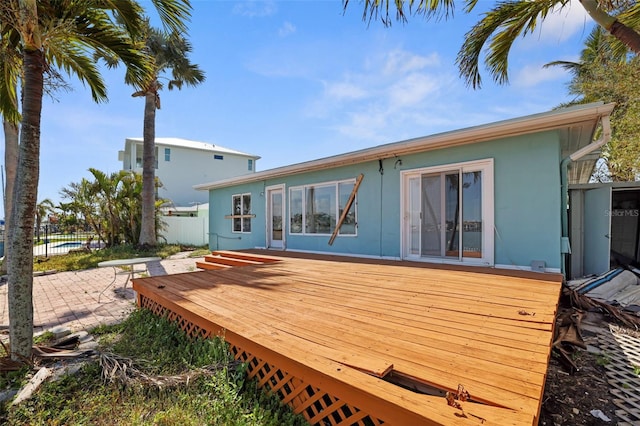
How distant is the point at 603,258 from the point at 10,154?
15.5 metres

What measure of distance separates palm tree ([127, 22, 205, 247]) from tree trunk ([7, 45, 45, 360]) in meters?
10.0

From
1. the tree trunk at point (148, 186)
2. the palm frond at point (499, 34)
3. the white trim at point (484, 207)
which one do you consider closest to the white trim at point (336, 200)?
the white trim at point (484, 207)

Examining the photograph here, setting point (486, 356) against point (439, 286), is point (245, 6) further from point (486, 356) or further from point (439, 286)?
Result: point (486, 356)

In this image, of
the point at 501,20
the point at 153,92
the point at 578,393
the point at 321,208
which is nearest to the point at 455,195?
the point at 501,20

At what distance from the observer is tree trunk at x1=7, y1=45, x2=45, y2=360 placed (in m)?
3.00

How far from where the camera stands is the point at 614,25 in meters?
3.99

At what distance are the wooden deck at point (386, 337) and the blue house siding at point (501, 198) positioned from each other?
2.60ft

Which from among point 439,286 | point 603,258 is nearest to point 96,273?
point 439,286

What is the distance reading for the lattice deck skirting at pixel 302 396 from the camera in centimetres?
179

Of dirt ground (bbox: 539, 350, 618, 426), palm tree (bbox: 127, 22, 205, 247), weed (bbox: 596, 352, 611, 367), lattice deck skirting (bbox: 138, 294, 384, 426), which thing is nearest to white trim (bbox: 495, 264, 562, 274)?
weed (bbox: 596, 352, 611, 367)

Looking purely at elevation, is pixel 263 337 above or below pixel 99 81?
below

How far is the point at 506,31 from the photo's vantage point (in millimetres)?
4922

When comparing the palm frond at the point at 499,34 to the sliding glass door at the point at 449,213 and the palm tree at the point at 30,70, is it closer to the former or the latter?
the sliding glass door at the point at 449,213

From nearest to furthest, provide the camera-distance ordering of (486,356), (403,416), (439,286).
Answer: (403,416) → (486,356) → (439,286)
